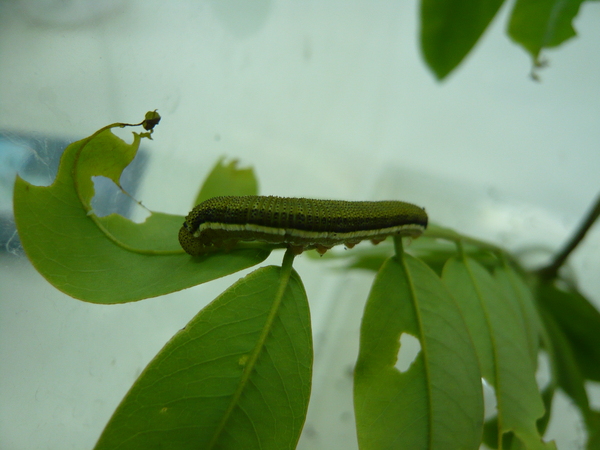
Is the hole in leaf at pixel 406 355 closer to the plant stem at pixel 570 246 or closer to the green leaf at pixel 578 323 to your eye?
the green leaf at pixel 578 323

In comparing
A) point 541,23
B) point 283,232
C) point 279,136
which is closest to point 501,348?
point 283,232

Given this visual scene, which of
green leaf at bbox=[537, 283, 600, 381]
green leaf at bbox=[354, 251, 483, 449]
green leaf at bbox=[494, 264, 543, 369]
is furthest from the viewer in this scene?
green leaf at bbox=[537, 283, 600, 381]

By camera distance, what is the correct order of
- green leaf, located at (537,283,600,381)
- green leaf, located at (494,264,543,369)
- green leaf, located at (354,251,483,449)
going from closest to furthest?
green leaf, located at (354,251,483,449) → green leaf, located at (494,264,543,369) → green leaf, located at (537,283,600,381)

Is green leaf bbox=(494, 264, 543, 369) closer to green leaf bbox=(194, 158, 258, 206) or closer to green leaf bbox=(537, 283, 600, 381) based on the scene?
green leaf bbox=(537, 283, 600, 381)

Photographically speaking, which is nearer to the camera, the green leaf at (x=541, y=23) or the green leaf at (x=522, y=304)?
the green leaf at (x=522, y=304)

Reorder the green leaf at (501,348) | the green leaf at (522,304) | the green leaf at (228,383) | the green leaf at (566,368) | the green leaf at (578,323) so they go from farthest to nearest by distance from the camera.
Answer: the green leaf at (578,323) → the green leaf at (566,368) → the green leaf at (522,304) → the green leaf at (501,348) → the green leaf at (228,383)

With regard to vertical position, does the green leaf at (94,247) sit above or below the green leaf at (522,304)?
above

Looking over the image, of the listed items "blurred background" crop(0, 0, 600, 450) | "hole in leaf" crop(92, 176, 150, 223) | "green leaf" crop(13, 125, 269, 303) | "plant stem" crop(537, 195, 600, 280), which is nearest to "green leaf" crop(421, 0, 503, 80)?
"blurred background" crop(0, 0, 600, 450)

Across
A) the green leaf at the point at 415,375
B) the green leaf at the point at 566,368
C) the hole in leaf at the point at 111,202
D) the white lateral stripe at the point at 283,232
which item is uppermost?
the white lateral stripe at the point at 283,232

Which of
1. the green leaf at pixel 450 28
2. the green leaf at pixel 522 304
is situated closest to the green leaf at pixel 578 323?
the green leaf at pixel 522 304
